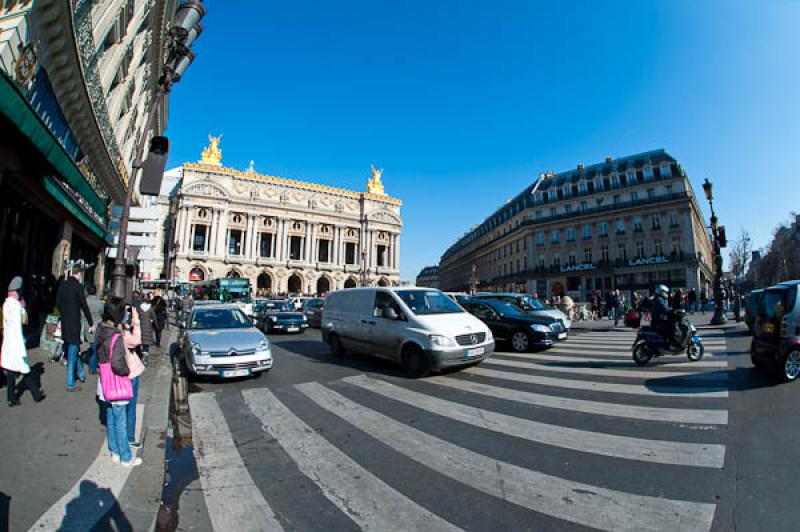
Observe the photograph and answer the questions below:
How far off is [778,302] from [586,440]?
520cm

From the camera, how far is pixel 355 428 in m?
4.61

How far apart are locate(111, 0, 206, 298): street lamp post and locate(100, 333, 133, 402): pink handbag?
3.38m

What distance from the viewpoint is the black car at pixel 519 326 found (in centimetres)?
996

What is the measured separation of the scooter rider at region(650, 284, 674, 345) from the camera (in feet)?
25.3

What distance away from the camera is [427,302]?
819 cm

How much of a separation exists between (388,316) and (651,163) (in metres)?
50.8

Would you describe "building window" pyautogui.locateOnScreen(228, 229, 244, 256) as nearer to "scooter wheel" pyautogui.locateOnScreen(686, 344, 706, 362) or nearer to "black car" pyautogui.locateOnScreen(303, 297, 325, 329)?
"black car" pyautogui.locateOnScreen(303, 297, 325, 329)

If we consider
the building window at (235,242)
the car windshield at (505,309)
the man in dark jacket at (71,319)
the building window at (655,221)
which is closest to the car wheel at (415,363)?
the car windshield at (505,309)

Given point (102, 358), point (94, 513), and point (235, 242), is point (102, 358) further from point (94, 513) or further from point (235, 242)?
point (235, 242)

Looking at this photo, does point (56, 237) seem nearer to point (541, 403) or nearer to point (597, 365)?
point (541, 403)

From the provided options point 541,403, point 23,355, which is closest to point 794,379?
point 541,403

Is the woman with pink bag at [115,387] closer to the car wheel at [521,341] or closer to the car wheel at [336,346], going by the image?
the car wheel at [336,346]

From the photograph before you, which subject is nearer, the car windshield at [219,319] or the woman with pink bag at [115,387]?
the woman with pink bag at [115,387]

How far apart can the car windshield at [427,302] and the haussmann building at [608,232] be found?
29.5m
